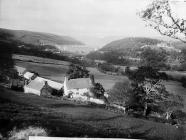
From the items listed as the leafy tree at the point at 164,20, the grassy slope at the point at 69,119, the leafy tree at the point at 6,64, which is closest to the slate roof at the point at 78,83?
the grassy slope at the point at 69,119

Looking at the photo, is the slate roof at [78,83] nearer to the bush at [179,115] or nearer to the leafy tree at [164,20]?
the leafy tree at [164,20]

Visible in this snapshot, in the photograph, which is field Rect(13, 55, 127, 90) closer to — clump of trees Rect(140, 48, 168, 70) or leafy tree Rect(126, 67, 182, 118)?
leafy tree Rect(126, 67, 182, 118)

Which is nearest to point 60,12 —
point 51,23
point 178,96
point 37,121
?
point 51,23

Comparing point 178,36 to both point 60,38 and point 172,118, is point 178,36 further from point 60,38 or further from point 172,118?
point 60,38

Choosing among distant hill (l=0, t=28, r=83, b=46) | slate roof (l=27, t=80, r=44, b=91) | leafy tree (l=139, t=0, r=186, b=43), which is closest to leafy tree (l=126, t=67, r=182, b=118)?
leafy tree (l=139, t=0, r=186, b=43)

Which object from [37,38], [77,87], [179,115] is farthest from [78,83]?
[179,115]
